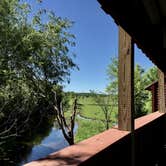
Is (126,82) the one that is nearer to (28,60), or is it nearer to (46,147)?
(28,60)

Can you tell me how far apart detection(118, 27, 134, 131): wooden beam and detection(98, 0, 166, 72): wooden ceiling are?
10cm

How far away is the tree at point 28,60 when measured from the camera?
38.7 ft

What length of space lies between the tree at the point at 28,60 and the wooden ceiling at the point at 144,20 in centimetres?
829

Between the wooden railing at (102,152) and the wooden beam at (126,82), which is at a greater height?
the wooden beam at (126,82)

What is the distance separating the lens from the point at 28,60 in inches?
534

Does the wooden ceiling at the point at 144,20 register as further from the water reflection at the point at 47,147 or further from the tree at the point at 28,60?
the water reflection at the point at 47,147

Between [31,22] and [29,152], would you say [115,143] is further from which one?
[29,152]

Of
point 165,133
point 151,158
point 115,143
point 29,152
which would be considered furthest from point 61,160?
point 29,152

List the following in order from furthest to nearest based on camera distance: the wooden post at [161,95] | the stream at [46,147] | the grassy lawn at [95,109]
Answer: the grassy lawn at [95,109]
the stream at [46,147]
the wooden post at [161,95]

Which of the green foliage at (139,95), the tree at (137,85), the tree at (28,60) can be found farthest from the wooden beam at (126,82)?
the tree at (137,85)

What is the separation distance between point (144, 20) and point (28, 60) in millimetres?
11626

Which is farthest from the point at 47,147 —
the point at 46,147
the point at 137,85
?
the point at 137,85

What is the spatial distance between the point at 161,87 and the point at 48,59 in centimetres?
1050

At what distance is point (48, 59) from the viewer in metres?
14.8
